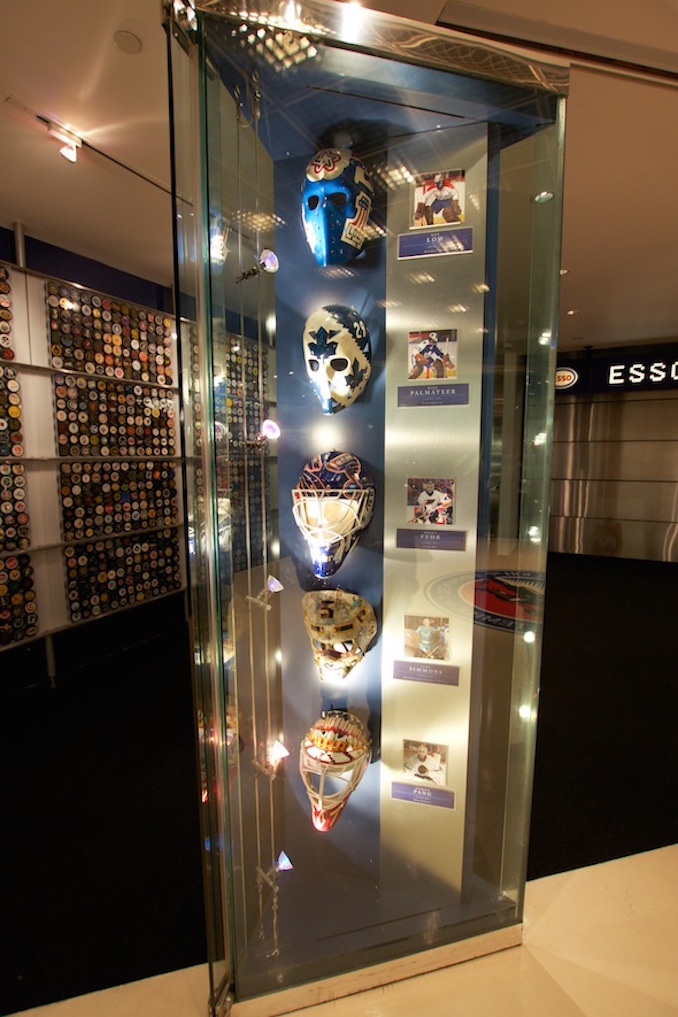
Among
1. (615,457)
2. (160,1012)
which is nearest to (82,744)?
(160,1012)

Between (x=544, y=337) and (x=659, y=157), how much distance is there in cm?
168

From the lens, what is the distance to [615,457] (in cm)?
682

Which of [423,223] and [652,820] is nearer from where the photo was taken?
[423,223]

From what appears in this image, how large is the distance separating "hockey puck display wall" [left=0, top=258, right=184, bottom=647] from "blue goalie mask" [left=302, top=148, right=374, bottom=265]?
2.39 meters

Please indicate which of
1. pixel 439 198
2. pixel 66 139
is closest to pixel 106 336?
pixel 66 139

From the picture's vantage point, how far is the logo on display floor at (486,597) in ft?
4.51

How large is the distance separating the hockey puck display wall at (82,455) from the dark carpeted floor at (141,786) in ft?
1.01

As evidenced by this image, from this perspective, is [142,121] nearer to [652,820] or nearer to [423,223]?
[423,223]

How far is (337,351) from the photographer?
1.32m

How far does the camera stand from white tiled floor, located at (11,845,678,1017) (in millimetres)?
1202

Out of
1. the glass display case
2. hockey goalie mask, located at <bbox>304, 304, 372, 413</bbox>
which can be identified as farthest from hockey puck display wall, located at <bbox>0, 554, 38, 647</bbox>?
hockey goalie mask, located at <bbox>304, 304, 372, 413</bbox>

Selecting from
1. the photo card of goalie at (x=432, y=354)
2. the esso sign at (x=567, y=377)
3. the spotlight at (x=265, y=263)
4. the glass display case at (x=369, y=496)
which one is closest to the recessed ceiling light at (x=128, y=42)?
the glass display case at (x=369, y=496)

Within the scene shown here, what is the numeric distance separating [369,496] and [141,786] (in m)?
1.82

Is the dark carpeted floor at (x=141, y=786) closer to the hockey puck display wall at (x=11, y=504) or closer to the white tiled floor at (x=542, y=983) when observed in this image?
the white tiled floor at (x=542, y=983)
